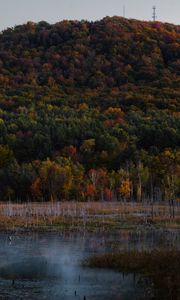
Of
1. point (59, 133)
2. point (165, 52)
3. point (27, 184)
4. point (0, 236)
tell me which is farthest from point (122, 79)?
point (0, 236)

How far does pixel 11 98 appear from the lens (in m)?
97.6

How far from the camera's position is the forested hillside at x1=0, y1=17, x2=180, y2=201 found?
216 ft

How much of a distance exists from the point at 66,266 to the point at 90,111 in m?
64.5

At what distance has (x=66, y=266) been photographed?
2750cm

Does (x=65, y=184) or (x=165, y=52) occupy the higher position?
(x=165, y=52)

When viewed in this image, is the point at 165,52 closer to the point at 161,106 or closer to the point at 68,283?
the point at 161,106

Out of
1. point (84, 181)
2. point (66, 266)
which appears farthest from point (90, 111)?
point (66, 266)

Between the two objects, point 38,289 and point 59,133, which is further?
point 59,133

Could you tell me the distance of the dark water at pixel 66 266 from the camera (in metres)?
22.0

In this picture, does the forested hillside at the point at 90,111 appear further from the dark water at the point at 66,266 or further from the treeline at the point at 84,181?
the dark water at the point at 66,266

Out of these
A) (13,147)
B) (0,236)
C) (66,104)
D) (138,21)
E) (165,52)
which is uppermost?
(138,21)

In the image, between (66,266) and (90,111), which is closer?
(66,266)

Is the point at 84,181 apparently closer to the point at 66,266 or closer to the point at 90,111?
the point at 90,111

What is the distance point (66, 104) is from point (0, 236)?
5990 centimetres
